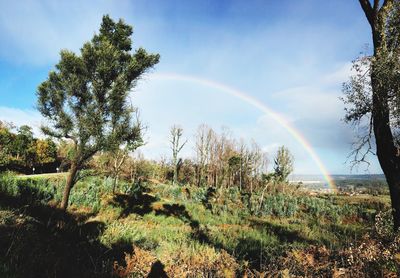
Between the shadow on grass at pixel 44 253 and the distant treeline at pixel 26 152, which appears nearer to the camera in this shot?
the shadow on grass at pixel 44 253

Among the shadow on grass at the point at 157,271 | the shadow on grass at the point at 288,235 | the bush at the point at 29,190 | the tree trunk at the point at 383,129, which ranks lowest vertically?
the shadow on grass at the point at 288,235

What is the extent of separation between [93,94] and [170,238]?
7560 mm

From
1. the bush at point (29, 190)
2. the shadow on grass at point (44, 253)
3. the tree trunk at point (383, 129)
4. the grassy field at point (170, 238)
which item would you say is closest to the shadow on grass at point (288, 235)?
the grassy field at point (170, 238)

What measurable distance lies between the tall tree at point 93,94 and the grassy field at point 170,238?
2625 mm

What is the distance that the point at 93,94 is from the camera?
1309 cm

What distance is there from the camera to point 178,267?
4.60 meters

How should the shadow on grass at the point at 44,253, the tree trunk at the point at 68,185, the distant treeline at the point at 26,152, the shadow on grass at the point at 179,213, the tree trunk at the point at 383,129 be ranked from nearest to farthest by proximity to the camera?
1. the shadow on grass at the point at 44,253
2. the tree trunk at the point at 383,129
3. the tree trunk at the point at 68,185
4. the shadow on grass at the point at 179,213
5. the distant treeline at the point at 26,152

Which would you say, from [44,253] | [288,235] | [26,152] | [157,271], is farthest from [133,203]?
[26,152]

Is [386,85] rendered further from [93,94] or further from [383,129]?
[93,94]

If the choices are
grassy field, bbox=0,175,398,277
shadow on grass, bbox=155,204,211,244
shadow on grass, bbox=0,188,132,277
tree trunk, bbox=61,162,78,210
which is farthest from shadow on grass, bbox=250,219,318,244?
tree trunk, bbox=61,162,78,210

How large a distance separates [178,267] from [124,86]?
10.1m

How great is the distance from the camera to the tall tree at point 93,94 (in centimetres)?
1276

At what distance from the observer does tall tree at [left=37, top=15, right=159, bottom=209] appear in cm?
1276

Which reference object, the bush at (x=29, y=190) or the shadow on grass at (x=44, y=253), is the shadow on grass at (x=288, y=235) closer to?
the shadow on grass at (x=44, y=253)
